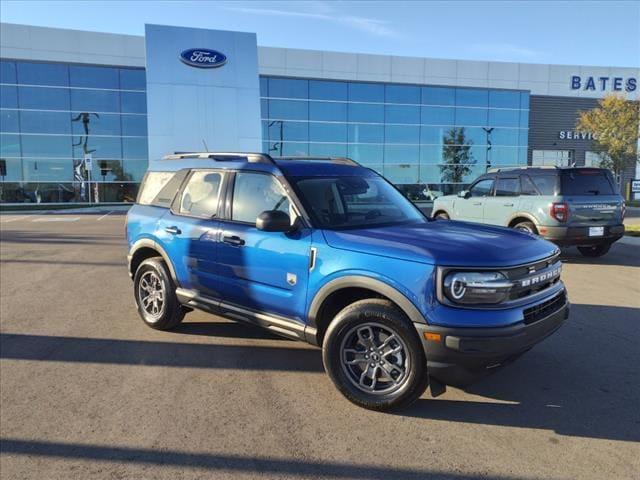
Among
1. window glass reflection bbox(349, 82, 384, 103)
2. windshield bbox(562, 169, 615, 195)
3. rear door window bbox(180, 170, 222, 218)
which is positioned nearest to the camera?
rear door window bbox(180, 170, 222, 218)

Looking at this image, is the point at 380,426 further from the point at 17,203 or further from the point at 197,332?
the point at 17,203

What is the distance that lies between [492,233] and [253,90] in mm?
30403

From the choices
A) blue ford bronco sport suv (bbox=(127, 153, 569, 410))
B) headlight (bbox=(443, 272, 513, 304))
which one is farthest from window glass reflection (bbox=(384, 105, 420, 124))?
headlight (bbox=(443, 272, 513, 304))

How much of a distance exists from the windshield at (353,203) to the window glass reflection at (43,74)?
32983 millimetres

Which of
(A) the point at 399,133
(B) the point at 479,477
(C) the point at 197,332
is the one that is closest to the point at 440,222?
(B) the point at 479,477

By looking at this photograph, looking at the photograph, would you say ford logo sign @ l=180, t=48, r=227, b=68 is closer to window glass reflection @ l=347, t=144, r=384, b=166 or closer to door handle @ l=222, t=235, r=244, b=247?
window glass reflection @ l=347, t=144, r=384, b=166

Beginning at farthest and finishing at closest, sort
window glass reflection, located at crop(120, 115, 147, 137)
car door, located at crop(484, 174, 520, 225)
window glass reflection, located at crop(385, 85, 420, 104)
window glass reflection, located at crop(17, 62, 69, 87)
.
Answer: window glass reflection, located at crop(385, 85, 420, 104) < window glass reflection, located at crop(120, 115, 147, 137) < window glass reflection, located at crop(17, 62, 69, 87) < car door, located at crop(484, 174, 520, 225)

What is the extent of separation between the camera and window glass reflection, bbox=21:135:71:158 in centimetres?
3145

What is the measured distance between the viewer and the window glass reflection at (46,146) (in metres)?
31.5

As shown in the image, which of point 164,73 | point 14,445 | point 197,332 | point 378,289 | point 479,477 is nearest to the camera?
point 479,477

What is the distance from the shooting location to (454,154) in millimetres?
36969

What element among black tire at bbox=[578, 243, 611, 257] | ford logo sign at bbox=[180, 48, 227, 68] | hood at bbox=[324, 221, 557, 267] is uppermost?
ford logo sign at bbox=[180, 48, 227, 68]

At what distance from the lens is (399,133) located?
118 ft

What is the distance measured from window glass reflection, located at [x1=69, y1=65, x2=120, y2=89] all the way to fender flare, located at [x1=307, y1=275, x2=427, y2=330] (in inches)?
1309
